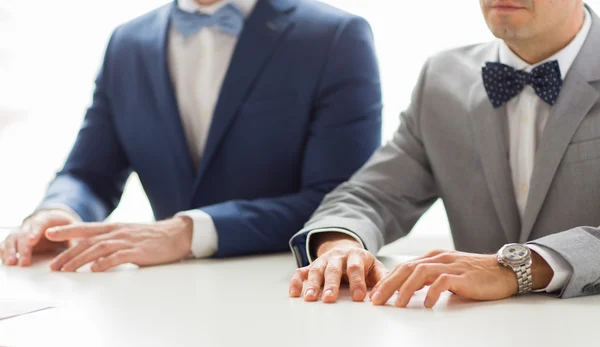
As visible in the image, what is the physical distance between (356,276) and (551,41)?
2.36 feet

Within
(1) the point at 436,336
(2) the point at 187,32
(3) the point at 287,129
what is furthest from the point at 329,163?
(1) the point at 436,336

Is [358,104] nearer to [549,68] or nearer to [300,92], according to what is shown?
[300,92]

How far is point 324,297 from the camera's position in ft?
4.98

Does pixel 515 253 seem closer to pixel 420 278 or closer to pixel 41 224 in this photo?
pixel 420 278

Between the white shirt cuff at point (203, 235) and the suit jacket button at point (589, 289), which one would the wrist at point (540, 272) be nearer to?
the suit jacket button at point (589, 289)

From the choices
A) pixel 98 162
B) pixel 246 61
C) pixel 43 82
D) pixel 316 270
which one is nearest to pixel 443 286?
pixel 316 270

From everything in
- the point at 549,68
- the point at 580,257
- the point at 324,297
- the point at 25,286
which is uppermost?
the point at 549,68

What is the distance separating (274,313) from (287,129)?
0.93 m

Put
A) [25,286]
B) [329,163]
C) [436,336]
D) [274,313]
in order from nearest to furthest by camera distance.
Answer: [436,336]
[274,313]
[25,286]
[329,163]

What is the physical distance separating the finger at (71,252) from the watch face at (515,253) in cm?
92

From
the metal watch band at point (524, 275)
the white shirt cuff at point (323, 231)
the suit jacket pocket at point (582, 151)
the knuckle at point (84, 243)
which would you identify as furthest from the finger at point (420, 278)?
the knuckle at point (84, 243)

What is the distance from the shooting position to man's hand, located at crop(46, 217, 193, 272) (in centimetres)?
193

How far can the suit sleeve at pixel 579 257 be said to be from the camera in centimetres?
148

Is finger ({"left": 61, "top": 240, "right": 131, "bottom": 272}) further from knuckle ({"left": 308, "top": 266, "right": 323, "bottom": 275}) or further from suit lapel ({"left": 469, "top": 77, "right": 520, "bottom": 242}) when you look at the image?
suit lapel ({"left": 469, "top": 77, "right": 520, "bottom": 242})
